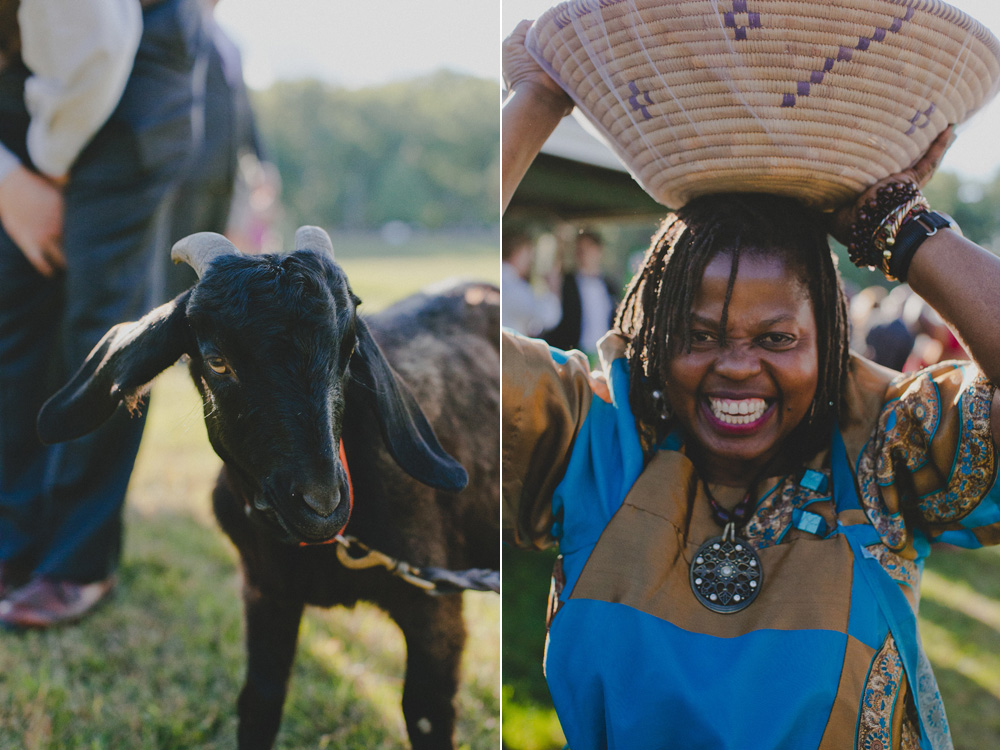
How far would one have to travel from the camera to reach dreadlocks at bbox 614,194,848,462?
1.64 m

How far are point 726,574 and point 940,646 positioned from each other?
2925 millimetres

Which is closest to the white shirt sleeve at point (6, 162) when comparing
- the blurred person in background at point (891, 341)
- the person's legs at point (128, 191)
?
the person's legs at point (128, 191)

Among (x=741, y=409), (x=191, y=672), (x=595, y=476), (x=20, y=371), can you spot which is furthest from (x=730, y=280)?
(x=191, y=672)

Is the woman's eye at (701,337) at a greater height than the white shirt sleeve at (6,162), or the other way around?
the woman's eye at (701,337)

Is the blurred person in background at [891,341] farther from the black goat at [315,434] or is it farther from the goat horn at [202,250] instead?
the goat horn at [202,250]

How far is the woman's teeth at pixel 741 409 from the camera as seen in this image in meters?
1.64

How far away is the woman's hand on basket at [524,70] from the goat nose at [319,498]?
41.2 inches

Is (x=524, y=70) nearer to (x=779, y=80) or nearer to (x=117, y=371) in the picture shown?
(x=779, y=80)

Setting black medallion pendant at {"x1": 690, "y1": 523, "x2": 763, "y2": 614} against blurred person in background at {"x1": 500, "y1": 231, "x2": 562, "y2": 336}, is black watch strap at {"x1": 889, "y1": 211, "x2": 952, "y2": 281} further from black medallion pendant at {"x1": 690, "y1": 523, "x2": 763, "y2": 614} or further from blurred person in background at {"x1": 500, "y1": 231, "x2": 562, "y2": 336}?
blurred person in background at {"x1": 500, "y1": 231, "x2": 562, "y2": 336}

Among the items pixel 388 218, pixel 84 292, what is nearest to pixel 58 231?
pixel 84 292

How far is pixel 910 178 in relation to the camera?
1562 mm

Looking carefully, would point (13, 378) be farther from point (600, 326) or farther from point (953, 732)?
point (600, 326)

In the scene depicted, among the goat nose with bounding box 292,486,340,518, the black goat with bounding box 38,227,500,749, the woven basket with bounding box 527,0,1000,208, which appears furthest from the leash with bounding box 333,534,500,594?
the woven basket with bounding box 527,0,1000,208

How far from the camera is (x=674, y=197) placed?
174 cm
